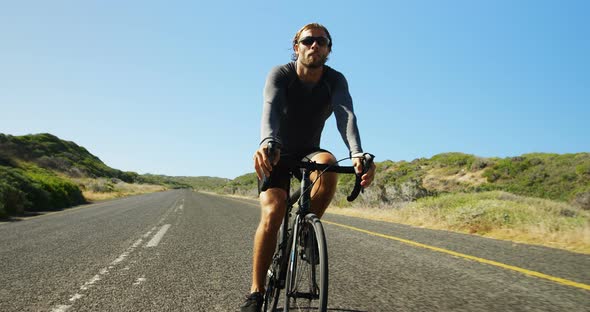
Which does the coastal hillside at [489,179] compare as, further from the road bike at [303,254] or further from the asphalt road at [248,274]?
the road bike at [303,254]

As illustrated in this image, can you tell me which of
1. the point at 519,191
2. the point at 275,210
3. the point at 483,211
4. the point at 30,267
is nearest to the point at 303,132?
the point at 275,210

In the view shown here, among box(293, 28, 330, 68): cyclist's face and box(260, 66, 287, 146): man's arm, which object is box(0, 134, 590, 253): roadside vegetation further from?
box(260, 66, 287, 146): man's arm

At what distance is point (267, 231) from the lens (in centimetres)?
260

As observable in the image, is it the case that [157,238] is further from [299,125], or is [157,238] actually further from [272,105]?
[272,105]

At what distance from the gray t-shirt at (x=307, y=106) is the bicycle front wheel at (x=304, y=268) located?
2.09 ft

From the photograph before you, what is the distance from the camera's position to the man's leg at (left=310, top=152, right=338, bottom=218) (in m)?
2.70

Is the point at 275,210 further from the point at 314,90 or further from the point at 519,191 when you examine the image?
the point at 519,191

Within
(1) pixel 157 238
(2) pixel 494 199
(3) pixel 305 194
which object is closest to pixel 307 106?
(3) pixel 305 194

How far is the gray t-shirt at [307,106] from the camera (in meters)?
2.74

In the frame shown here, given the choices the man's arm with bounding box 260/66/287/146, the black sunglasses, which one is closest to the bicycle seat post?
the man's arm with bounding box 260/66/287/146

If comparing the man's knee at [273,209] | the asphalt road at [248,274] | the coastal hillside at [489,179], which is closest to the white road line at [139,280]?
the asphalt road at [248,274]

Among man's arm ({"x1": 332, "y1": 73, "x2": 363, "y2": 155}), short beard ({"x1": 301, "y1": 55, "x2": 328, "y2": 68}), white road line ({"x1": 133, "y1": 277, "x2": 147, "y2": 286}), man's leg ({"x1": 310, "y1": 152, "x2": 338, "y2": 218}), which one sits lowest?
white road line ({"x1": 133, "y1": 277, "x2": 147, "y2": 286})

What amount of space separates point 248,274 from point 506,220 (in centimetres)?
692

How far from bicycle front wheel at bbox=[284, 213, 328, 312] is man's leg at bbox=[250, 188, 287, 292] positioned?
0.20 metres
